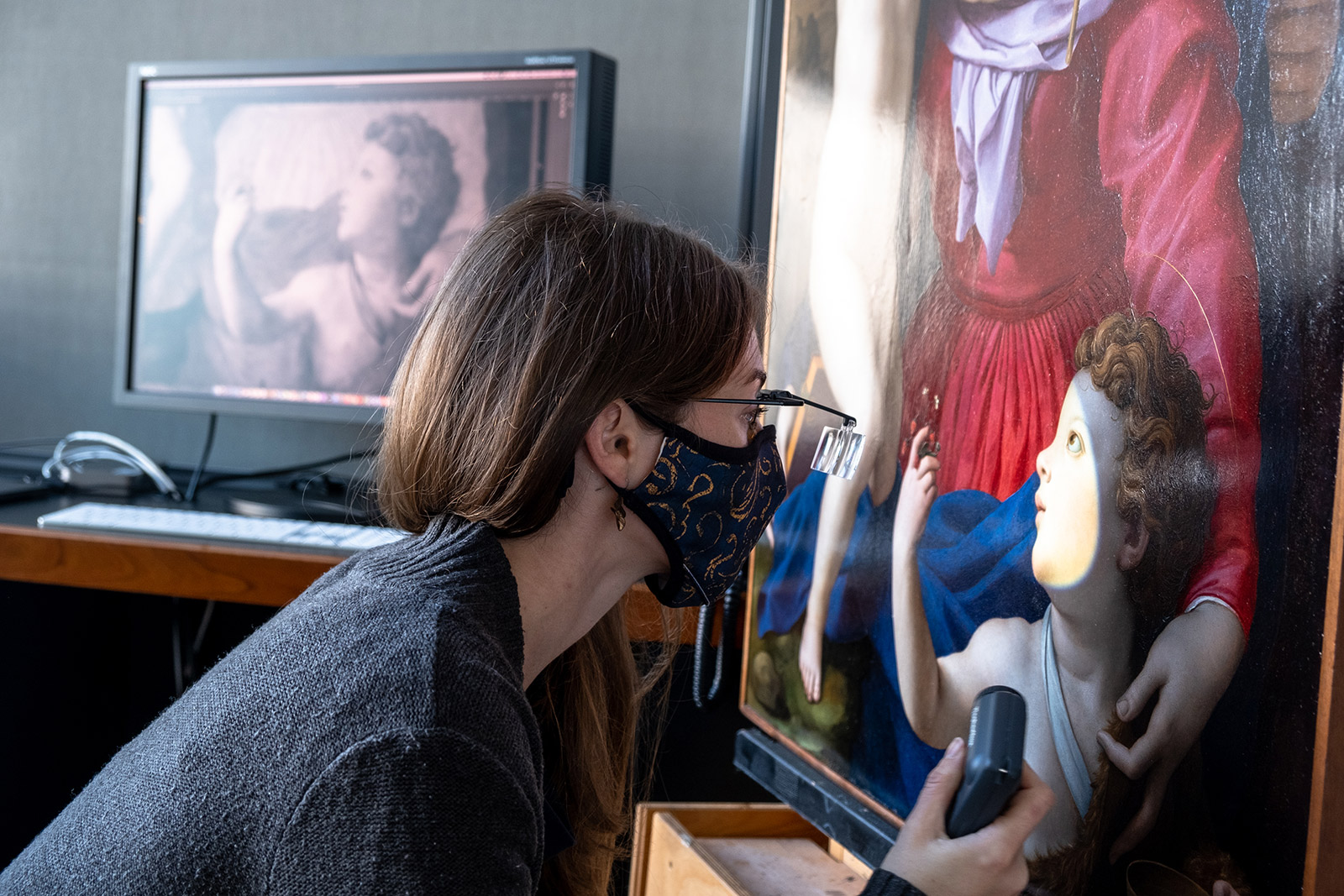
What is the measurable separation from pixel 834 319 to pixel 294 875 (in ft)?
2.32

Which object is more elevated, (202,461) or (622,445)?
(622,445)

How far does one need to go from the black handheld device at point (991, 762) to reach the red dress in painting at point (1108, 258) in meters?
0.14

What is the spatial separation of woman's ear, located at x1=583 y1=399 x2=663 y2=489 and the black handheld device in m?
0.32

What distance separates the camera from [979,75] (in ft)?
2.85

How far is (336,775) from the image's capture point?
0.62 m

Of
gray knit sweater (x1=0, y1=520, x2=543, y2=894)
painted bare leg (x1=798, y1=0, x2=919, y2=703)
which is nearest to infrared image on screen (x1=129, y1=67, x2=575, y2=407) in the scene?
painted bare leg (x1=798, y1=0, x2=919, y2=703)


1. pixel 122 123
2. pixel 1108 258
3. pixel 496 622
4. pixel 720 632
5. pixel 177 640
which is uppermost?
pixel 122 123

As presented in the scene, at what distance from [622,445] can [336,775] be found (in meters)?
0.35

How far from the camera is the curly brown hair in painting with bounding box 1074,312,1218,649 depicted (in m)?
0.65

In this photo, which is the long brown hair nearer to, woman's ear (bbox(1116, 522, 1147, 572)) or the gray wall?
woman's ear (bbox(1116, 522, 1147, 572))

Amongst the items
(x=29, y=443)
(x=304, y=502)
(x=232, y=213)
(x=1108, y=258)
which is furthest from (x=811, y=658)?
(x=29, y=443)

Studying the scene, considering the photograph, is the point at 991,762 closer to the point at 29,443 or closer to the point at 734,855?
the point at 734,855

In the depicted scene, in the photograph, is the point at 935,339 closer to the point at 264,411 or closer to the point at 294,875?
the point at 294,875

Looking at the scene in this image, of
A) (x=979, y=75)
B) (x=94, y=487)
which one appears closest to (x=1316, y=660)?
(x=979, y=75)
